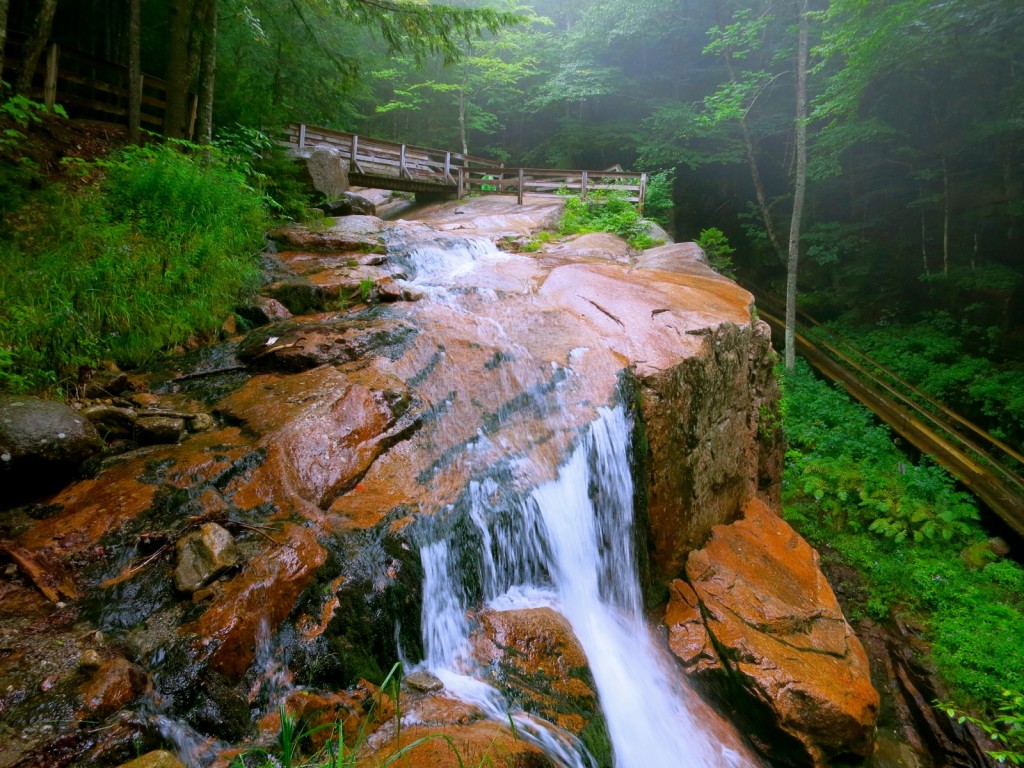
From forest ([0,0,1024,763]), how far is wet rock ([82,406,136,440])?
488 millimetres

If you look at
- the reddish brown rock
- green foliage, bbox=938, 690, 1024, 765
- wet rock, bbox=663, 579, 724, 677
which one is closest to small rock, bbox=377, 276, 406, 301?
the reddish brown rock

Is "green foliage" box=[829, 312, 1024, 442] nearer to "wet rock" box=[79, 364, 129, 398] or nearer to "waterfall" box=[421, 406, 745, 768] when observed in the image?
"waterfall" box=[421, 406, 745, 768]

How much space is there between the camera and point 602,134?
24.2 meters

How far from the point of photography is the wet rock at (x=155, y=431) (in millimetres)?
3326

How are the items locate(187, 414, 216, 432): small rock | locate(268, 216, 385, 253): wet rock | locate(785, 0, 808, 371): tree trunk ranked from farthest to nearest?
locate(785, 0, 808, 371): tree trunk, locate(268, 216, 385, 253): wet rock, locate(187, 414, 216, 432): small rock

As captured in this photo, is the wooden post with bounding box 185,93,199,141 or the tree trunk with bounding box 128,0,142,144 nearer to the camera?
the wooden post with bounding box 185,93,199,141

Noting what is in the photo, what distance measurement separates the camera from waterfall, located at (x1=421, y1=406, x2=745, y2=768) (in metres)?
3.04

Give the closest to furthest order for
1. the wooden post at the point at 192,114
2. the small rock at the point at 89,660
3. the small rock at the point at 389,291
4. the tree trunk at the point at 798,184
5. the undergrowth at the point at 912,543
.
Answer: the small rock at the point at 89,660
the undergrowth at the point at 912,543
the small rock at the point at 389,291
the wooden post at the point at 192,114
the tree trunk at the point at 798,184

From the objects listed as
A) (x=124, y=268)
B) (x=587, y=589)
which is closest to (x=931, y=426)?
(x=587, y=589)

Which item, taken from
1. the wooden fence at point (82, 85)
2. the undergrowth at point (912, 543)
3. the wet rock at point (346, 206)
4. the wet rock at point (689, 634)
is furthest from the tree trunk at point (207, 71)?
the undergrowth at point (912, 543)

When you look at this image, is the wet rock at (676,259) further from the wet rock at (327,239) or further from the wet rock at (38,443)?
the wet rock at (38,443)

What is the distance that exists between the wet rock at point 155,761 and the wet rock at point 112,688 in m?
0.27

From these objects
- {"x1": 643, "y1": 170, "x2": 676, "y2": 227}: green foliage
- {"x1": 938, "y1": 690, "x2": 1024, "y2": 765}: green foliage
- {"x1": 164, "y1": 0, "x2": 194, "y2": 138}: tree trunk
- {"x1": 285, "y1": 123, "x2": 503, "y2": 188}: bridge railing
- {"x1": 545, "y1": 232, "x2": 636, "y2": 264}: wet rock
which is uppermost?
{"x1": 285, "y1": 123, "x2": 503, "y2": 188}: bridge railing

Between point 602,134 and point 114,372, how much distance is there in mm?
24647
